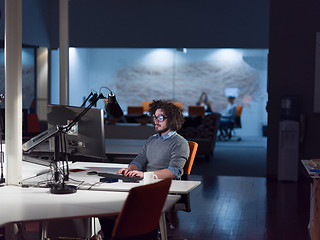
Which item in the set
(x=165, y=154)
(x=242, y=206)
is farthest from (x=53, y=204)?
(x=242, y=206)

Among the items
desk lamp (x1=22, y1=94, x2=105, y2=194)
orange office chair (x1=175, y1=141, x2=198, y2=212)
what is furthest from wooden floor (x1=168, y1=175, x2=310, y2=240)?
desk lamp (x1=22, y1=94, x2=105, y2=194)

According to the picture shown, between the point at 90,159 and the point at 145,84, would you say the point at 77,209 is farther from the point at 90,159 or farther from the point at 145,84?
the point at 145,84

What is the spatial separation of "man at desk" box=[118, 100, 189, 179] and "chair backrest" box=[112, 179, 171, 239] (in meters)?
1.46

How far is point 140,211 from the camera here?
115 inches

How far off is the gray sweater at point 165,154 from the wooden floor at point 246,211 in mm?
1114

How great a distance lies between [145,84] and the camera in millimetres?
14086

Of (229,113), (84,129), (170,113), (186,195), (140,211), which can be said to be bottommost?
(186,195)

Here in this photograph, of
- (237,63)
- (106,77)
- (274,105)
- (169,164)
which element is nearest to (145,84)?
(106,77)

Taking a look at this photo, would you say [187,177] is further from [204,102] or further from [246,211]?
[204,102]

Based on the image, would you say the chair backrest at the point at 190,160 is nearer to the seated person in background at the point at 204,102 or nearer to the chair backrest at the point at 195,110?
Result: the chair backrest at the point at 195,110

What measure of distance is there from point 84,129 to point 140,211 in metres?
1.60

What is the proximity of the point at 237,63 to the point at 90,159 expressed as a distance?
27.1ft

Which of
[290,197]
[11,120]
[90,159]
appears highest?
[11,120]

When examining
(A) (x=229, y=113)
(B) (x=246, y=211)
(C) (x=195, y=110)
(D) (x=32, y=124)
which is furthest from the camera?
(A) (x=229, y=113)
